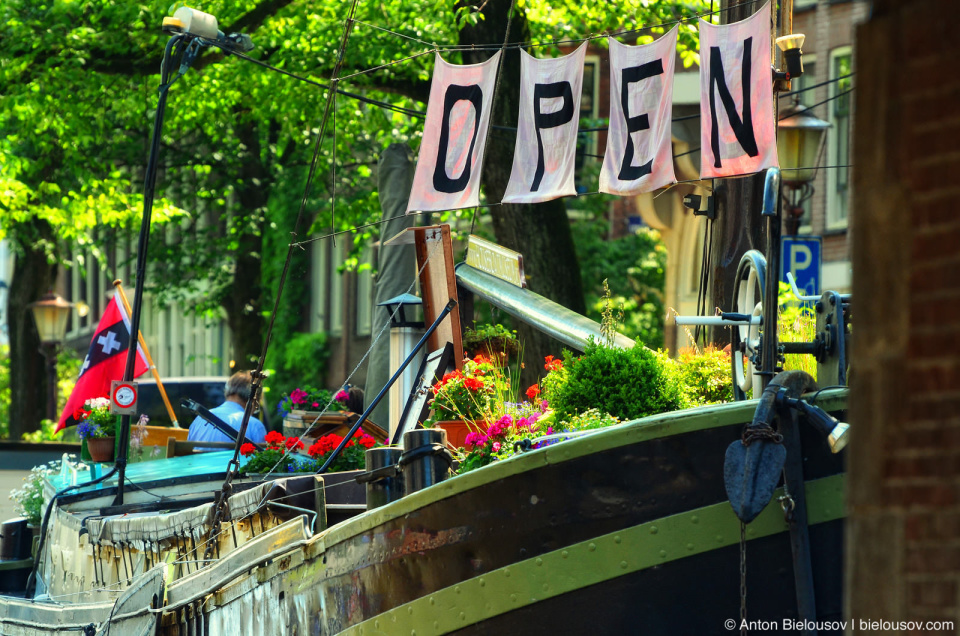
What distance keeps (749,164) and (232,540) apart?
389cm

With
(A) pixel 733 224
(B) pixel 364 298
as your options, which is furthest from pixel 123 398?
(B) pixel 364 298

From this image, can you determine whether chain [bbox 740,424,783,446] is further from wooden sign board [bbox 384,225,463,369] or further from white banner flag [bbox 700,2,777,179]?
wooden sign board [bbox 384,225,463,369]

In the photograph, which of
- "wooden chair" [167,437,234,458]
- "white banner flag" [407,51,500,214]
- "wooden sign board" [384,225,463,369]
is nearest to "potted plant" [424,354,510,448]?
"wooden sign board" [384,225,463,369]

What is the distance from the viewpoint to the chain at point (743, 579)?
4605 mm

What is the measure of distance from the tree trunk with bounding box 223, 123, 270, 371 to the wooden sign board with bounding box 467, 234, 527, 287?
1538 cm

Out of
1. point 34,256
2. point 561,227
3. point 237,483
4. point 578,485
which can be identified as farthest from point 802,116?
point 34,256

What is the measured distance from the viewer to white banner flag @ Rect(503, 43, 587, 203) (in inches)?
364

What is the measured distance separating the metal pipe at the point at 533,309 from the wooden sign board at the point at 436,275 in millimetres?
600

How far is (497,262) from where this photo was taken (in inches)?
400

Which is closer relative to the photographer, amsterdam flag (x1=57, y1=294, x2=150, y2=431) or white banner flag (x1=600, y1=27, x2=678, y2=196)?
white banner flag (x1=600, y1=27, x2=678, y2=196)

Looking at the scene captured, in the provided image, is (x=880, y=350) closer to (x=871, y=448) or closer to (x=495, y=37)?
(x=871, y=448)

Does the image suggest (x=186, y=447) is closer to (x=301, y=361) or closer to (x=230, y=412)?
(x=230, y=412)

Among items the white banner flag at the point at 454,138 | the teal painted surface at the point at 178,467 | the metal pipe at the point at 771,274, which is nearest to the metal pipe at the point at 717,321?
the metal pipe at the point at 771,274

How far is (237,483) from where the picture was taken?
762 centimetres
